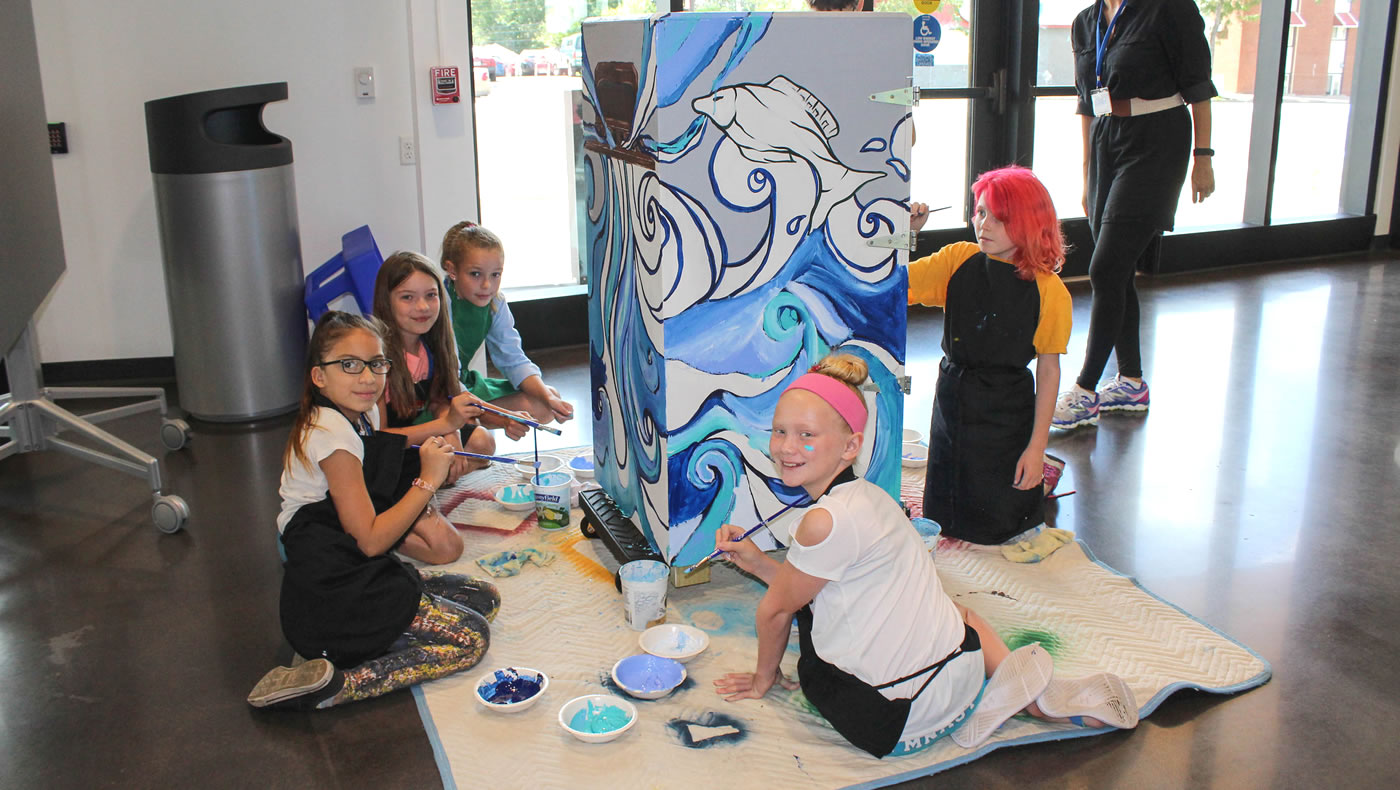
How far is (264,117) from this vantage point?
13.3 feet

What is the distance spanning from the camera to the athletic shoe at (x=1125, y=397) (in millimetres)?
3852

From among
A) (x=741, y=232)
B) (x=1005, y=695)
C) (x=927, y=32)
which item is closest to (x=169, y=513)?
(x=741, y=232)

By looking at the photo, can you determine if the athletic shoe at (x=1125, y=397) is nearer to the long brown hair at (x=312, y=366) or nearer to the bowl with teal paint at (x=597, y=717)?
the bowl with teal paint at (x=597, y=717)

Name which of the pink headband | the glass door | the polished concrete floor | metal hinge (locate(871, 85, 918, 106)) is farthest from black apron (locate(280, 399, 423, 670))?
the glass door

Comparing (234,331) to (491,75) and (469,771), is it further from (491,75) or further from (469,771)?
(469,771)

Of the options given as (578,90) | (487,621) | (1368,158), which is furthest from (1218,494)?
(1368,158)

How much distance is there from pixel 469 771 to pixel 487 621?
0.49 metres

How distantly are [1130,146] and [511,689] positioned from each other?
8.95 feet

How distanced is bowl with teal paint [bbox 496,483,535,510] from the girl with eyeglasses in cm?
71

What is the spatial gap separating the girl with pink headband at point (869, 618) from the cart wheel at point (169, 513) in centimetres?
163

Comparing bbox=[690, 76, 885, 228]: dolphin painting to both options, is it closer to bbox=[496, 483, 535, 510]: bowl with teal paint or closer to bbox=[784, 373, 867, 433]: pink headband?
bbox=[784, 373, 867, 433]: pink headband

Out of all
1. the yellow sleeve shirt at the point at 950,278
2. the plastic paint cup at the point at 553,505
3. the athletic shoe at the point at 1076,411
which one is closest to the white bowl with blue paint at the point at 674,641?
the plastic paint cup at the point at 553,505

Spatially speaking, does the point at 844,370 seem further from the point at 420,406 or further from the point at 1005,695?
the point at 420,406

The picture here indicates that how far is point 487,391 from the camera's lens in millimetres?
3387
